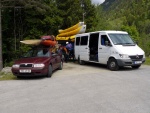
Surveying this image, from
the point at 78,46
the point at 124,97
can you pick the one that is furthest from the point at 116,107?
the point at 78,46

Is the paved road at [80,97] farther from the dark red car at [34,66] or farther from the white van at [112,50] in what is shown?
the white van at [112,50]

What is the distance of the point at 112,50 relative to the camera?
42.9 ft

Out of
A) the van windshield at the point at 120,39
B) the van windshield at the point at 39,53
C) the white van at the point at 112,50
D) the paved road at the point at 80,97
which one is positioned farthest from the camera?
the van windshield at the point at 120,39

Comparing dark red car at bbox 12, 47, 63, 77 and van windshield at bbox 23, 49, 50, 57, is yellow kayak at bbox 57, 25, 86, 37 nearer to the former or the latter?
van windshield at bbox 23, 49, 50, 57

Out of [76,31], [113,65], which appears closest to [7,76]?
[113,65]

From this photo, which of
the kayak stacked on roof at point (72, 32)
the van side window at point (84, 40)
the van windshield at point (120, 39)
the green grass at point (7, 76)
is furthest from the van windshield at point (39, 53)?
the kayak stacked on roof at point (72, 32)

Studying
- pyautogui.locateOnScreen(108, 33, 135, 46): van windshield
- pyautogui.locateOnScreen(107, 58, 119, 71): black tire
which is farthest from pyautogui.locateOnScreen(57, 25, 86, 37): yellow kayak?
pyautogui.locateOnScreen(107, 58, 119, 71): black tire

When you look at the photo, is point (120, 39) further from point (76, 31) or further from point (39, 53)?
point (76, 31)

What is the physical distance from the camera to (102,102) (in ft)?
21.1

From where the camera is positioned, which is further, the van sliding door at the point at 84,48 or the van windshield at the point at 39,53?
the van sliding door at the point at 84,48

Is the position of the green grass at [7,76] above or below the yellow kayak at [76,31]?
below

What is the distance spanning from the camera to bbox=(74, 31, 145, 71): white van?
12603 millimetres

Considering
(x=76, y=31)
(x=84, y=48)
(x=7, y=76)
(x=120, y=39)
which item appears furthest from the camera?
(x=76, y=31)

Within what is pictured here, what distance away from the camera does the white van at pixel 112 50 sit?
12.6m
